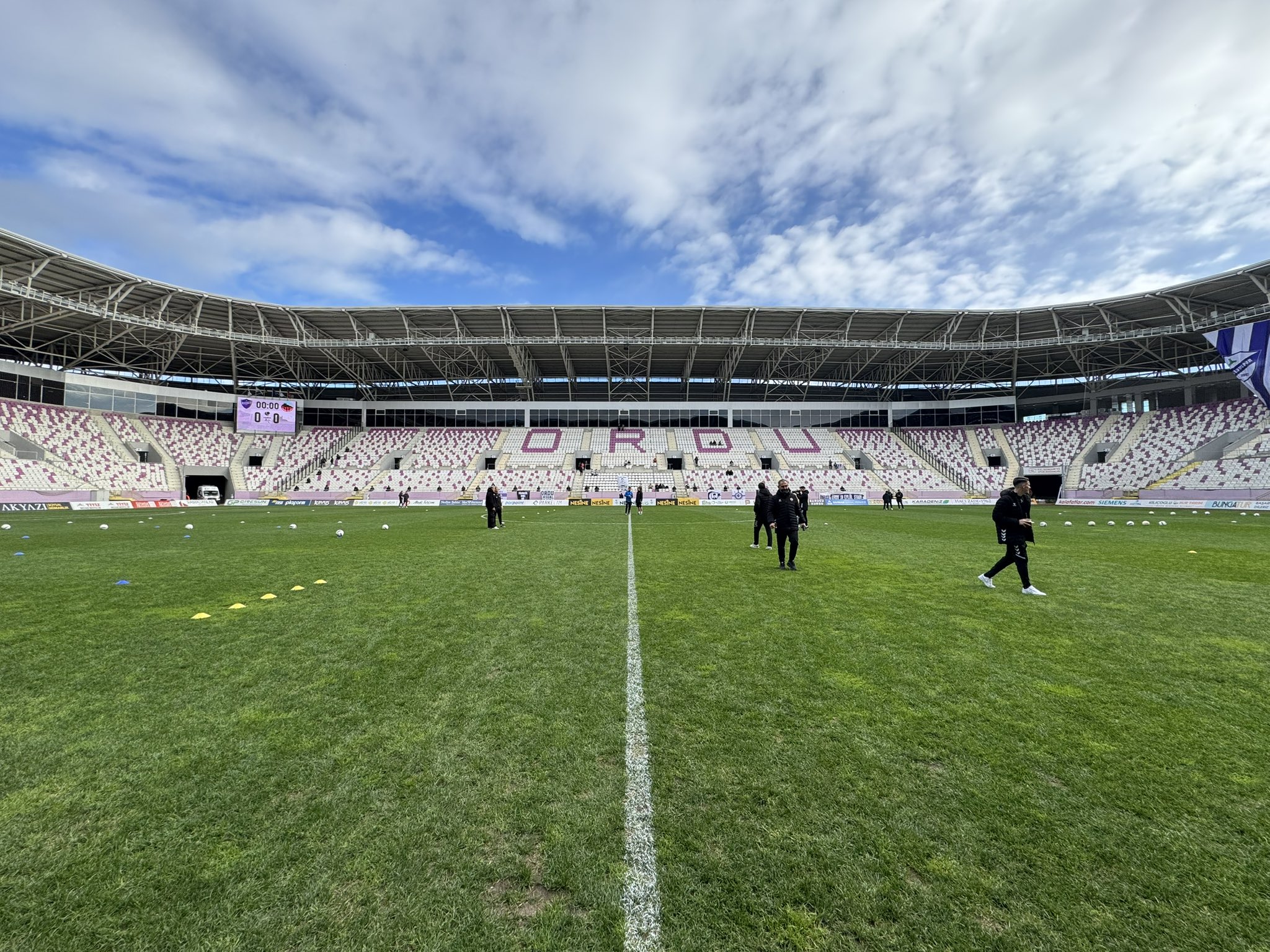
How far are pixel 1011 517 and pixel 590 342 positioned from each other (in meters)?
38.2

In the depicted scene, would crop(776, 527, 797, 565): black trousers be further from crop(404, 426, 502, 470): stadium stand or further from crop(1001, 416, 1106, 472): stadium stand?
crop(1001, 416, 1106, 472): stadium stand

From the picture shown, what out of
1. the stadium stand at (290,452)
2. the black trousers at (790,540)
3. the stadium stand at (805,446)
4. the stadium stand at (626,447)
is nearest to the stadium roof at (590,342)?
the stadium stand at (626,447)

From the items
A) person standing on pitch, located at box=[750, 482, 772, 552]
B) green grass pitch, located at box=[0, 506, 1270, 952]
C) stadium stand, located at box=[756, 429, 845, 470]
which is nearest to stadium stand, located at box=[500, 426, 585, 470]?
stadium stand, located at box=[756, 429, 845, 470]

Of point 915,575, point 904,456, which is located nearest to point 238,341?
point 915,575

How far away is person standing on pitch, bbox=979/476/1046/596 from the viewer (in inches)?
290

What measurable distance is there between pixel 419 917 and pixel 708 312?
139 feet

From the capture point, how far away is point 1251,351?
25625 millimetres

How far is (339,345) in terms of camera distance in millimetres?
41062

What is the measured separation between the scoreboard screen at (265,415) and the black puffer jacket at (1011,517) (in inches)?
2044

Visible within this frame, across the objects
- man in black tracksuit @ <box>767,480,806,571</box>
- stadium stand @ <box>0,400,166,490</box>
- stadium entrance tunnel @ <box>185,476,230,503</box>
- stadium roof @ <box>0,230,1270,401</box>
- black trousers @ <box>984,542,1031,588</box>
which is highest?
stadium roof @ <box>0,230,1270,401</box>

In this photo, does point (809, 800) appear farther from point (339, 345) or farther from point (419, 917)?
point (339, 345)

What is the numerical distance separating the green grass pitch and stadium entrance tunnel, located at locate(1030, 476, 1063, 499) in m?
49.4

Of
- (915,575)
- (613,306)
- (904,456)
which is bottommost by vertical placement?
(915,575)

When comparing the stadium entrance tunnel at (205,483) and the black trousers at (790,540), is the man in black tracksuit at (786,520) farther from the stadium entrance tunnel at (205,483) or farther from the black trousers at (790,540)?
the stadium entrance tunnel at (205,483)
